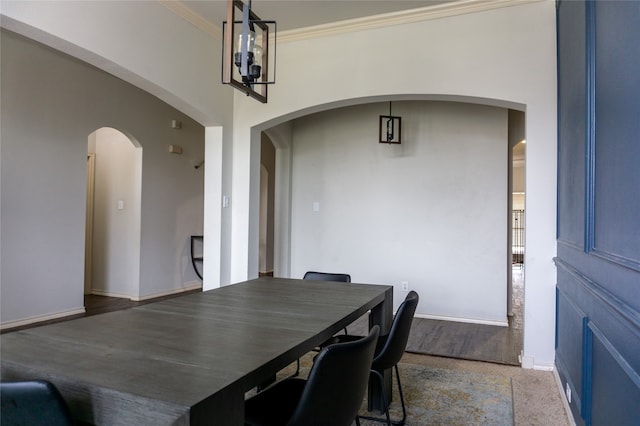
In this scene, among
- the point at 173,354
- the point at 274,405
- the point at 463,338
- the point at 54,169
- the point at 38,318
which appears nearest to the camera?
the point at 173,354

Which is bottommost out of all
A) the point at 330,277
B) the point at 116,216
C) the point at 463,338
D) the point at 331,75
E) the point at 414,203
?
the point at 463,338

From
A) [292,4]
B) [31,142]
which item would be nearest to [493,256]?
[292,4]

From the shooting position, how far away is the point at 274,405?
1628mm

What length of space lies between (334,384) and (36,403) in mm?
772

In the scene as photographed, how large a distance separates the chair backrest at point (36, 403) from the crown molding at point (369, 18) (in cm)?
345

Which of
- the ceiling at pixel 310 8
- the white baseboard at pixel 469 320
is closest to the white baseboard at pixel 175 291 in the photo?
the white baseboard at pixel 469 320

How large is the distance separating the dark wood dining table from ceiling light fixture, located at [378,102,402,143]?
3.03m

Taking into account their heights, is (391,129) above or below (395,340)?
above

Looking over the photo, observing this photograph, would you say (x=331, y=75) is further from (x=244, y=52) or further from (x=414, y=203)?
(x=244, y=52)

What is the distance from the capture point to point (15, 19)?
2408 millimetres

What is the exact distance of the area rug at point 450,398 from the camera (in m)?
2.36

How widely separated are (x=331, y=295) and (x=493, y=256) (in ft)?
9.95

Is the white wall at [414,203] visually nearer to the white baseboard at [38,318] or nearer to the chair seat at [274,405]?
the white baseboard at [38,318]

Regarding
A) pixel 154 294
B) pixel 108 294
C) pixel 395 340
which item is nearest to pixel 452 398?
pixel 395 340
